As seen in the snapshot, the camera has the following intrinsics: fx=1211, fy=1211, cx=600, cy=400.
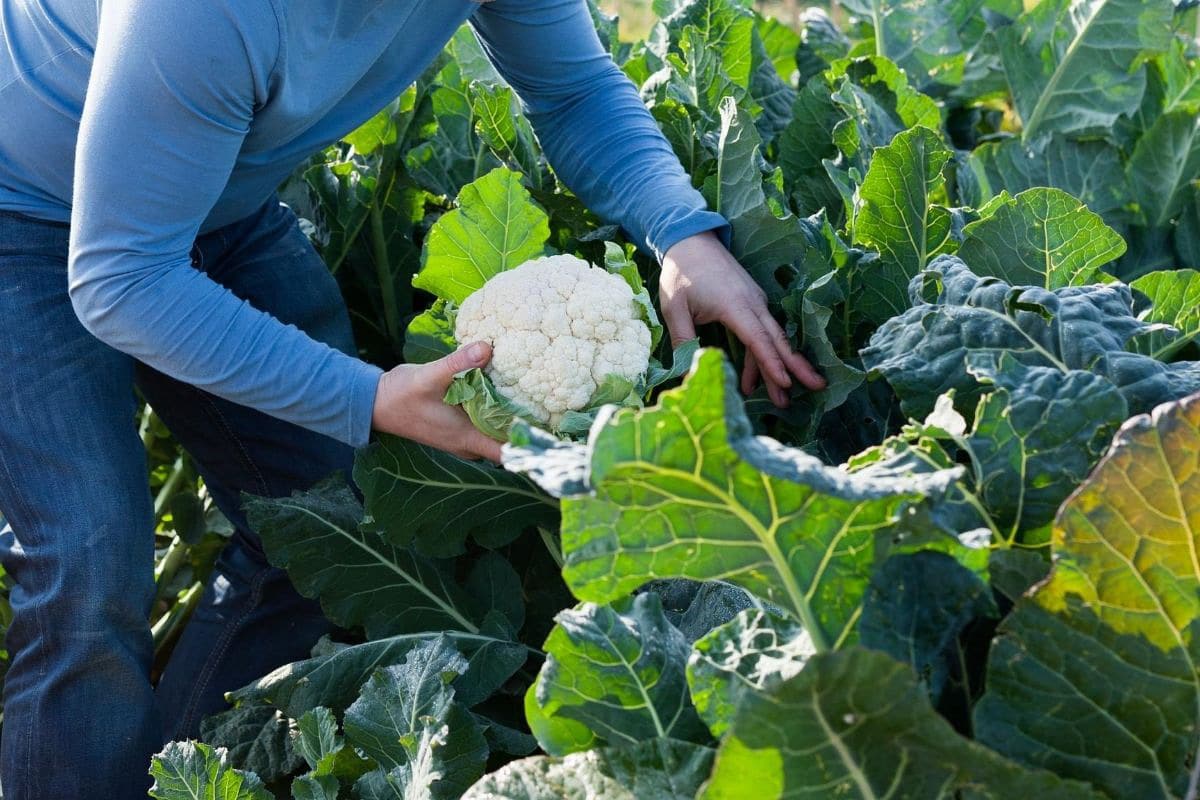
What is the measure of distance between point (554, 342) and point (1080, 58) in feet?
6.11

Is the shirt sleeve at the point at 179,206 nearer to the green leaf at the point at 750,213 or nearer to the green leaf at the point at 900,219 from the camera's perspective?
the green leaf at the point at 750,213

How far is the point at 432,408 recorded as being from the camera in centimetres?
170

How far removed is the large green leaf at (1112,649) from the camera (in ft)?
3.89

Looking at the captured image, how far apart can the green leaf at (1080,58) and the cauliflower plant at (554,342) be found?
1.61 meters

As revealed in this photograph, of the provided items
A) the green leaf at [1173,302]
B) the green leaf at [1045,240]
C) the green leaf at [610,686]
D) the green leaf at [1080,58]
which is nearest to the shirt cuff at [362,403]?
the green leaf at [610,686]

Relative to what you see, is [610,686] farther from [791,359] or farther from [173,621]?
[173,621]

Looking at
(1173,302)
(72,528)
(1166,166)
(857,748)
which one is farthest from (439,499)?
(1166,166)

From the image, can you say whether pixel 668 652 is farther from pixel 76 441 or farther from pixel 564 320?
pixel 76 441

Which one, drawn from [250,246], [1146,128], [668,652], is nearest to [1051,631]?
[668,652]

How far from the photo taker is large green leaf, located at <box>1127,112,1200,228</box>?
280cm

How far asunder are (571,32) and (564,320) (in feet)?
1.97

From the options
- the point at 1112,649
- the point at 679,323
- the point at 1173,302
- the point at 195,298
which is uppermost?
the point at 195,298

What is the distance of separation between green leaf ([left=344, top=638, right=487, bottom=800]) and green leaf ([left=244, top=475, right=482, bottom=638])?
1.18 feet

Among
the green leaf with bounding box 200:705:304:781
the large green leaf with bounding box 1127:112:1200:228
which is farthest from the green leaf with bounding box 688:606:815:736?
the large green leaf with bounding box 1127:112:1200:228
